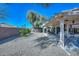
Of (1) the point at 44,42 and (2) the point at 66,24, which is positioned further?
(2) the point at 66,24

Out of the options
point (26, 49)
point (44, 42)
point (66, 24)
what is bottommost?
point (26, 49)

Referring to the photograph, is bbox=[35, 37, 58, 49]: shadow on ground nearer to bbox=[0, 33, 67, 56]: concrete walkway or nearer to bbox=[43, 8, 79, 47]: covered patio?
bbox=[0, 33, 67, 56]: concrete walkway

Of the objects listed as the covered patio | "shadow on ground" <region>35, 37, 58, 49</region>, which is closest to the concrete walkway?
"shadow on ground" <region>35, 37, 58, 49</region>

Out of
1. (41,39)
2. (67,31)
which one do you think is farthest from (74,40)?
(41,39)

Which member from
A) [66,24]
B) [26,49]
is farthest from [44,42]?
[66,24]

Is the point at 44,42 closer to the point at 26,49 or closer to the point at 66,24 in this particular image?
the point at 26,49

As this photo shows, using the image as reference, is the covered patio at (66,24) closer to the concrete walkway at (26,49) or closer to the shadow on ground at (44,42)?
the shadow on ground at (44,42)

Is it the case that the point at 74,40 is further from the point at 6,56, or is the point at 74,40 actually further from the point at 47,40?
the point at 6,56

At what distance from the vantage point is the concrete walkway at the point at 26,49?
368 inches

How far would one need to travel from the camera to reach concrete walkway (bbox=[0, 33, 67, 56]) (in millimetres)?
9359

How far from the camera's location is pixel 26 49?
9812 millimetres

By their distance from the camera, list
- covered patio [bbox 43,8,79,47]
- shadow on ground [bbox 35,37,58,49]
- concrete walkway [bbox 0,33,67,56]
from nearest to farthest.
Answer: covered patio [bbox 43,8,79,47] < concrete walkway [bbox 0,33,67,56] < shadow on ground [bbox 35,37,58,49]

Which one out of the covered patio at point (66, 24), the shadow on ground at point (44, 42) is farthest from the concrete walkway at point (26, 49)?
the covered patio at point (66, 24)

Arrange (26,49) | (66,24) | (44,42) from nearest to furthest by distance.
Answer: (26,49), (44,42), (66,24)
